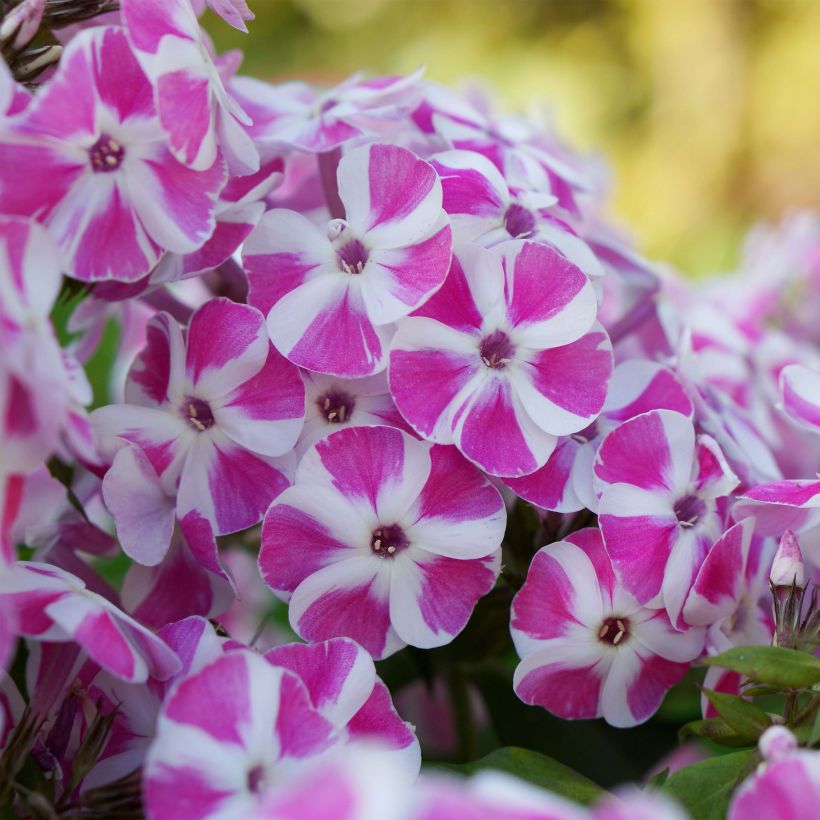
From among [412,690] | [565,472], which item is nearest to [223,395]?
[565,472]

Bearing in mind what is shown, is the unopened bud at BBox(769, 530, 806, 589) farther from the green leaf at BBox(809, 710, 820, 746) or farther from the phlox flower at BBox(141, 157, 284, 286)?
the phlox flower at BBox(141, 157, 284, 286)

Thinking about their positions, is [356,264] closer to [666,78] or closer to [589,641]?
[589,641]

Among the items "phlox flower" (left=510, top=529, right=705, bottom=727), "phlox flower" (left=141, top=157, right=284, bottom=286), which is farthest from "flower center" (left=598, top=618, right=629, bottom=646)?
"phlox flower" (left=141, top=157, right=284, bottom=286)

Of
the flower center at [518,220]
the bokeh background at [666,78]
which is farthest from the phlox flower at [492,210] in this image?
the bokeh background at [666,78]

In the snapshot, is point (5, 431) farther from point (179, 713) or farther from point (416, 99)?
point (416, 99)

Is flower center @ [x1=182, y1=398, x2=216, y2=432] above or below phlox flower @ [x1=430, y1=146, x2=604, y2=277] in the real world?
below

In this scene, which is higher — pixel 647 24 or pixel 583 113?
pixel 647 24
